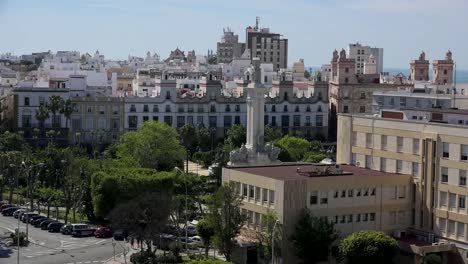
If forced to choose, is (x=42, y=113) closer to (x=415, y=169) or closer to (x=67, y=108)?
(x=67, y=108)

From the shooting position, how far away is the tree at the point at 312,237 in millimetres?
48050

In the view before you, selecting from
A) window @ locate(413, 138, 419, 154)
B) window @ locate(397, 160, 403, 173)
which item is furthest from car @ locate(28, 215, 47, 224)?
window @ locate(413, 138, 419, 154)

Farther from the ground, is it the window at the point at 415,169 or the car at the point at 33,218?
the window at the point at 415,169

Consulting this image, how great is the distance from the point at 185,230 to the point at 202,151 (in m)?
46.8

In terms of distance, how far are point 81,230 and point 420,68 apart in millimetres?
83274

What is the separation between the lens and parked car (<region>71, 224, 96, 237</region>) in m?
61.1

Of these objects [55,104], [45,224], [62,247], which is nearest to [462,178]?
[62,247]

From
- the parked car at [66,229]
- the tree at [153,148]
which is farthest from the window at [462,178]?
the tree at [153,148]

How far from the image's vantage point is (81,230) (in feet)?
201

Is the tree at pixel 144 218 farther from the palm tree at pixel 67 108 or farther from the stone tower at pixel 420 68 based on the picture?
the stone tower at pixel 420 68

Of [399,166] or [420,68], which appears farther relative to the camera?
[420,68]

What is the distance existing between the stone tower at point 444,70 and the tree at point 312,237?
75.2 meters

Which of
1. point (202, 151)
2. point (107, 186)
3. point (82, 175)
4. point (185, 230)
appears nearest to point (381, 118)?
point (185, 230)

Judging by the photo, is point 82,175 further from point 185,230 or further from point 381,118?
point 381,118
